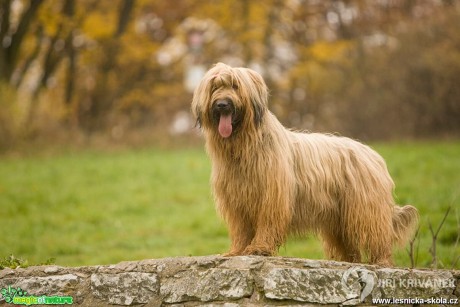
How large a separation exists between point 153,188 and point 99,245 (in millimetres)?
3372

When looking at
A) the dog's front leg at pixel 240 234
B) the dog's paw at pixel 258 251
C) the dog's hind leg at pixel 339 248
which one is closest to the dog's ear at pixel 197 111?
the dog's front leg at pixel 240 234

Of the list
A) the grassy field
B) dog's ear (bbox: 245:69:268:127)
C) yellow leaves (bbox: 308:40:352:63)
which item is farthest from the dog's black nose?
yellow leaves (bbox: 308:40:352:63)

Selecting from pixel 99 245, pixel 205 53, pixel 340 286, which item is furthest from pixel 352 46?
pixel 340 286

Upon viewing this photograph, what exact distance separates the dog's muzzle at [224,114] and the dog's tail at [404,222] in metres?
1.93

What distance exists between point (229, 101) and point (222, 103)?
68 mm

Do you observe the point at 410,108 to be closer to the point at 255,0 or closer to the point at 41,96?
the point at 255,0

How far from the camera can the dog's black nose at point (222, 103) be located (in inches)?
216

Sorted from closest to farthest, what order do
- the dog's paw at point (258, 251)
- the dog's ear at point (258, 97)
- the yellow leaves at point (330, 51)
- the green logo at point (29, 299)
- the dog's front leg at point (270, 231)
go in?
the green logo at point (29, 299) < the dog's paw at point (258, 251) < the dog's front leg at point (270, 231) < the dog's ear at point (258, 97) < the yellow leaves at point (330, 51)

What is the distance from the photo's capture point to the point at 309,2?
22969mm

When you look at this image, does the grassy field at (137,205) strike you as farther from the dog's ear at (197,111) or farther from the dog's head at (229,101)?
the dog's ear at (197,111)

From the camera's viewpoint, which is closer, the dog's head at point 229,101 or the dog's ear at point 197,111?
the dog's head at point 229,101

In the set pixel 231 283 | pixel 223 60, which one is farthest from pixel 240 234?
pixel 223 60

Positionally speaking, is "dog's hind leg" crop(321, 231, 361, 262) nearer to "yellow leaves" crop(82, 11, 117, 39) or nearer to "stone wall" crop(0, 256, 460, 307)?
"stone wall" crop(0, 256, 460, 307)

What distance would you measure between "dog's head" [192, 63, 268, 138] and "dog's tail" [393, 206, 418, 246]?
174 cm
